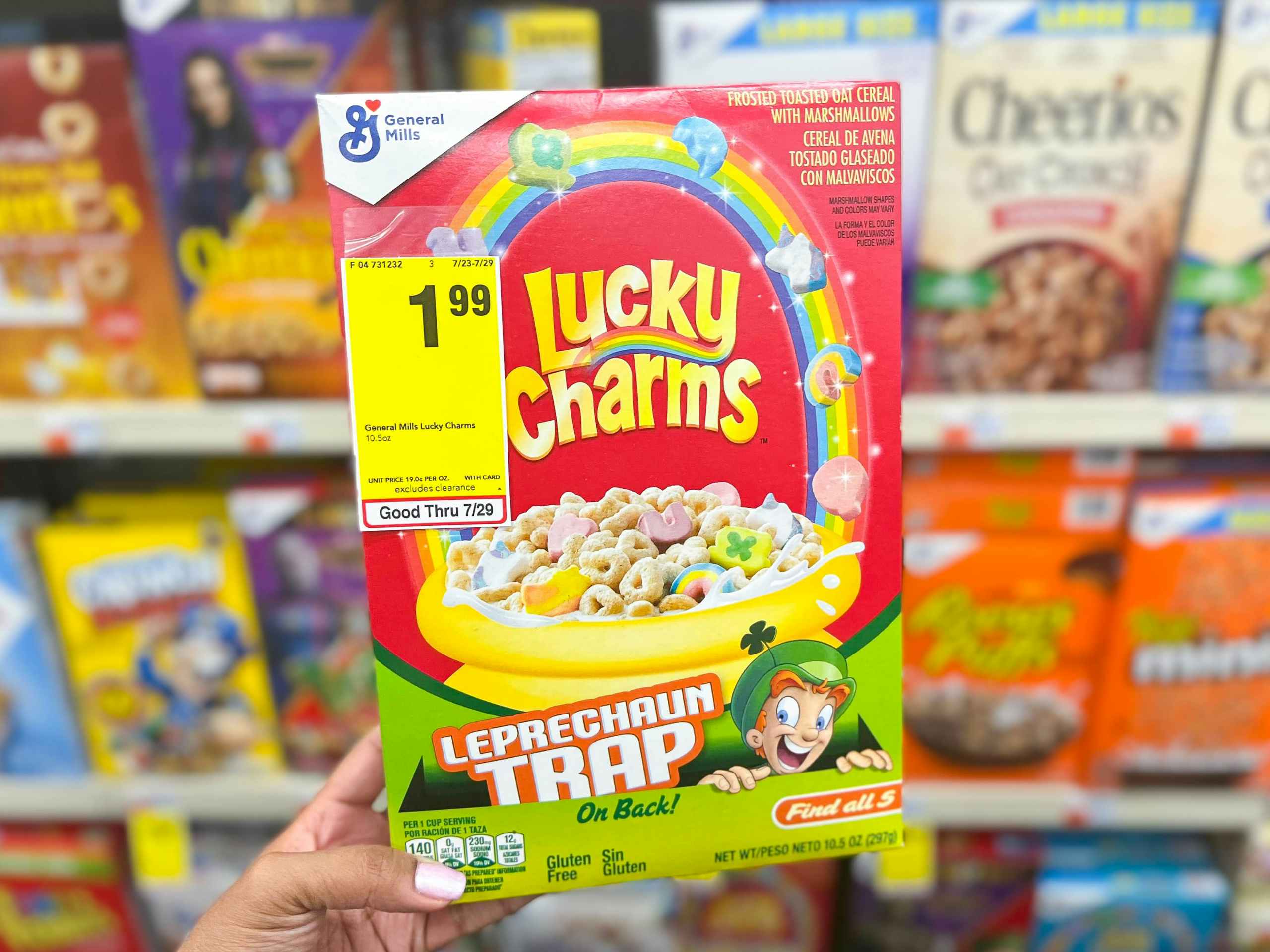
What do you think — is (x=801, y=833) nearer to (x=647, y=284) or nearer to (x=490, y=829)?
(x=490, y=829)

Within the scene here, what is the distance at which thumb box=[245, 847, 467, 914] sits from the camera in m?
0.65

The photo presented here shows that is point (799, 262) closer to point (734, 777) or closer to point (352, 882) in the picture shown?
point (734, 777)

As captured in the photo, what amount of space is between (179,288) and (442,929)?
2.47 ft

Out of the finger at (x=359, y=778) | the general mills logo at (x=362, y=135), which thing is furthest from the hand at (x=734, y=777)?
the general mills logo at (x=362, y=135)

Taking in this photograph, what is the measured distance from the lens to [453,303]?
612 millimetres

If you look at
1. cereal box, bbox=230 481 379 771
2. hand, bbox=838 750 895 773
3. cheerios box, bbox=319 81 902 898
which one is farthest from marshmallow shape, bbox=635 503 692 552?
cereal box, bbox=230 481 379 771

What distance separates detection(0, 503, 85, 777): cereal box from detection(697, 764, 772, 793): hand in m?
0.95

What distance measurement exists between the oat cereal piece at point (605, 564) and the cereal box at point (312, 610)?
0.58m

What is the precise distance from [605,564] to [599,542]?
16 millimetres

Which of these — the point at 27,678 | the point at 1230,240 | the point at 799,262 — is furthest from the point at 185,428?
the point at 1230,240

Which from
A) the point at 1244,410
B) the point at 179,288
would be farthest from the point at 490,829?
the point at 1244,410

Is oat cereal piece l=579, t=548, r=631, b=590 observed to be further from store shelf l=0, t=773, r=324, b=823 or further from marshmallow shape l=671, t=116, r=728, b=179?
store shelf l=0, t=773, r=324, b=823

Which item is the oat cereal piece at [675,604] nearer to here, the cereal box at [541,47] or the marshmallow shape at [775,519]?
the marshmallow shape at [775,519]

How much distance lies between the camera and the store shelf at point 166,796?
1.26 m
